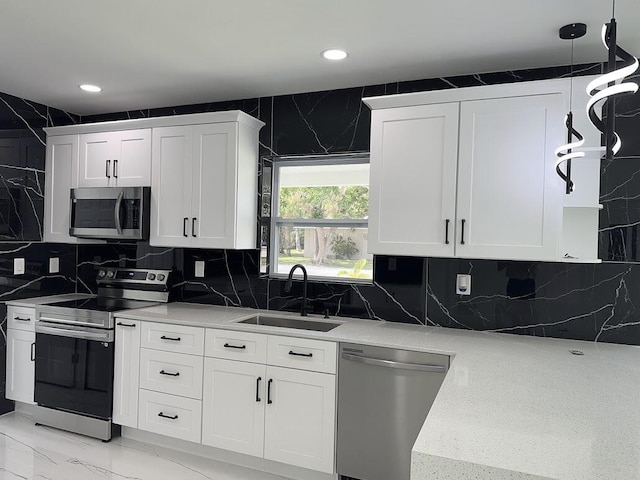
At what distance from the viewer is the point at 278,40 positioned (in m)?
2.53

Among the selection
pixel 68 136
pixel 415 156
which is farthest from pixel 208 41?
pixel 68 136

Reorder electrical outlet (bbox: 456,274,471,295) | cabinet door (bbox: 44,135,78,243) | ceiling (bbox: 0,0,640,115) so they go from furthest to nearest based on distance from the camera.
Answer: cabinet door (bbox: 44,135,78,243), electrical outlet (bbox: 456,274,471,295), ceiling (bbox: 0,0,640,115)

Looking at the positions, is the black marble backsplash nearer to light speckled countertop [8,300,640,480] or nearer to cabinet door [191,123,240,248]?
light speckled countertop [8,300,640,480]

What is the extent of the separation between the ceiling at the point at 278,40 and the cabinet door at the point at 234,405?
1849 mm

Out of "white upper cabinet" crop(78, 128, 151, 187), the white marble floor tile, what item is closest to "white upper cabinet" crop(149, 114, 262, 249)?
"white upper cabinet" crop(78, 128, 151, 187)

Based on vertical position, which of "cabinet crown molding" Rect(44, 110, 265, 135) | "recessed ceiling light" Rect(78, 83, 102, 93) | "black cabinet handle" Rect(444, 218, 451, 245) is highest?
"recessed ceiling light" Rect(78, 83, 102, 93)

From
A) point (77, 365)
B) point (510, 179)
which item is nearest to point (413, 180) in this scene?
point (510, 179)

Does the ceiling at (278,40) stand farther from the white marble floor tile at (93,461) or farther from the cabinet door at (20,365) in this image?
the white marble floor tile at (93,461)

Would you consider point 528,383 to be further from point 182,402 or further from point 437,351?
point 182,402

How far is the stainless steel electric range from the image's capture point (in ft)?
10.6

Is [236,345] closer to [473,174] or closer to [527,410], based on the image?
[473,174]

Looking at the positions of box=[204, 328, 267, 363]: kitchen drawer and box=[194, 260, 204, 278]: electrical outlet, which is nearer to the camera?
box=[204, 328, 267, 363]: kitchen drawer

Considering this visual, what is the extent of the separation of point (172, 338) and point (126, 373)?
47 cm

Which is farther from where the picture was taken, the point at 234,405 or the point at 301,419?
the point at 234,405
